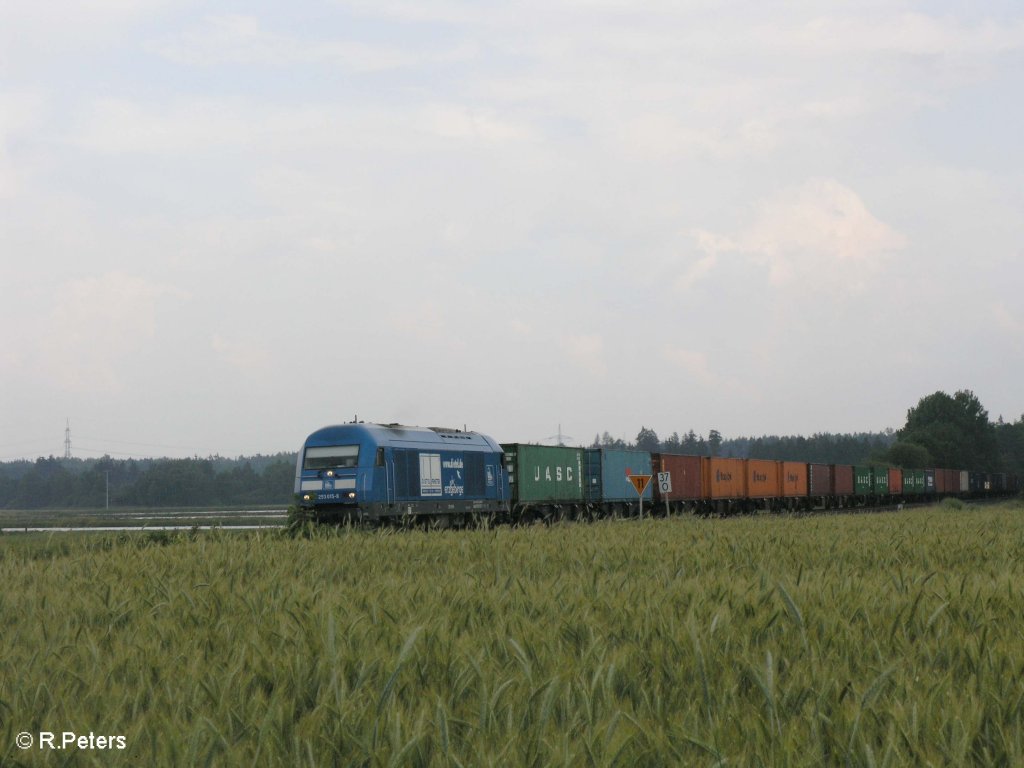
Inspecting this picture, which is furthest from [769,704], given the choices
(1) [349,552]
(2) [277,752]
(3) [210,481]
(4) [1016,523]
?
(3) [210,481]

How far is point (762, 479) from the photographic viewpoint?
63125mm

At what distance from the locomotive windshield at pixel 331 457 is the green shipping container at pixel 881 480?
6141 centimetres

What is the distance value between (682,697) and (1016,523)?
18.0 m

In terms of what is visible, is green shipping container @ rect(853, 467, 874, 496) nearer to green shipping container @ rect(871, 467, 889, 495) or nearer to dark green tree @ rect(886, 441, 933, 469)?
green shipping container @ rect(871, 467, 889, 495)

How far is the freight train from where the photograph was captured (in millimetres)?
31641

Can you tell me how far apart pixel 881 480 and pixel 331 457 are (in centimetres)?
6408

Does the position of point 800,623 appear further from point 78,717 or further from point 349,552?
point 349,552

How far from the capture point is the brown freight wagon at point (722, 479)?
55.2 meters

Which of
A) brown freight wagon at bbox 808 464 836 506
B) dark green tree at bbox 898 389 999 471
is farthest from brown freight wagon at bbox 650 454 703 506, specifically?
dark green tree at bbox 898 389 999 471

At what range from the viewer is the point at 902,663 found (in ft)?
18.2

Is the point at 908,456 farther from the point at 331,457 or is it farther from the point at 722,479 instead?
the point at 331,457

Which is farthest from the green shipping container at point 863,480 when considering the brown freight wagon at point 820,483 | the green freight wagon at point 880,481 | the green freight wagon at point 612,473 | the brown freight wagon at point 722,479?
the green freight wagon at point 612,473

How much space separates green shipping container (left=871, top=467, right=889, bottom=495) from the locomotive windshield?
61.4 m

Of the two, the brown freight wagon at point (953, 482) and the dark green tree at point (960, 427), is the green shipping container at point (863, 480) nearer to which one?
the brown freight wagon at point (953, 482)
